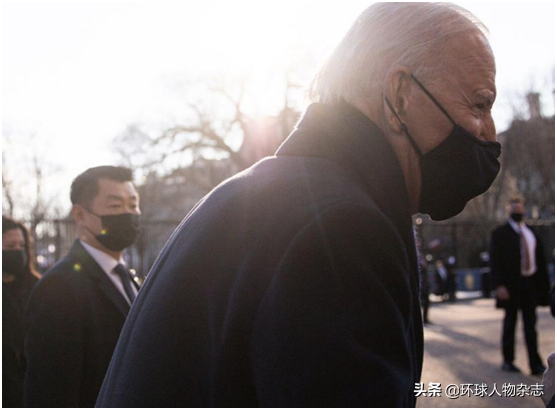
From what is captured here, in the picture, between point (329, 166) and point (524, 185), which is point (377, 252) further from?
point (524, 185)

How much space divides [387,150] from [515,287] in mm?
7588

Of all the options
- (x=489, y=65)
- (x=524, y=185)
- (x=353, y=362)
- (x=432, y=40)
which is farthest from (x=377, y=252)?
(x=524, y=185)

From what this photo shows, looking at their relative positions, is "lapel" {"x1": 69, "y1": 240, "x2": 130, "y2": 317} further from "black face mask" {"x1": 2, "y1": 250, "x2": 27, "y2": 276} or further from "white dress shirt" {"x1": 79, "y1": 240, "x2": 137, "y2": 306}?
"black face mask" {"x1": 2, "y1": 250, "x2": 27, "y2": 276}

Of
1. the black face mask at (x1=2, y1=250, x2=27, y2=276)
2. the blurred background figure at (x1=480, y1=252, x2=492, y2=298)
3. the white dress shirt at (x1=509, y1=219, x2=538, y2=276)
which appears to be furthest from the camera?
the blurred background figure at (x1=480, y1=252, x2=492, y2=298)

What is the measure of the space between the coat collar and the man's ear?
0.32ft

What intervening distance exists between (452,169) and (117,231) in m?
2.68

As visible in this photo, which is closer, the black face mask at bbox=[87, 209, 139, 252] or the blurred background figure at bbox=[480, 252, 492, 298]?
the black face mask at bbox=[87, 209, 139, 252]

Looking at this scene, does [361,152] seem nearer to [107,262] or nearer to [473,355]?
[107,262]

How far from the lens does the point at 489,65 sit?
1664mm

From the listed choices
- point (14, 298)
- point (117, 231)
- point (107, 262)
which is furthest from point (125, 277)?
point (14, 298)

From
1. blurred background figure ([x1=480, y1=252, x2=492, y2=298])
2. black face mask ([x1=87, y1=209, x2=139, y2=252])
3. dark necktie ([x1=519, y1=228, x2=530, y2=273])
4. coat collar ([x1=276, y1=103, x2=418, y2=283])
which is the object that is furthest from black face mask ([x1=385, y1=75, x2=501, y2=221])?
blurred background figure ([x1=480, y1=252, x2=492, y2=298])

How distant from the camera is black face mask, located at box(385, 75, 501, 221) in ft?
5.23

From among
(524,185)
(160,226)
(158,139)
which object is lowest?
(524,185)

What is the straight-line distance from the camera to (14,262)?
5.07 metres
